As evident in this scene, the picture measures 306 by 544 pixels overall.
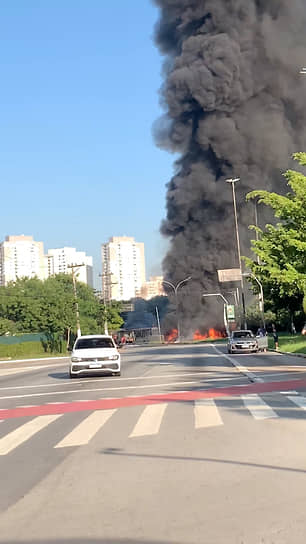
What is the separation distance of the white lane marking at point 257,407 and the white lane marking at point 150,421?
5.23 feet

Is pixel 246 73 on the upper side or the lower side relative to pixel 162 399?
upper

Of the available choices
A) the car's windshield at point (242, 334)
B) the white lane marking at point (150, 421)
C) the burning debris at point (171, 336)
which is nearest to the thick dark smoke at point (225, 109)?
the burning debris at point (171, 336)

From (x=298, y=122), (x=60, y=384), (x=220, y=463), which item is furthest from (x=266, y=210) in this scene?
(x=220, y=463)

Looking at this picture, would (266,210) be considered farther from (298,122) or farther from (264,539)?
(264,539)

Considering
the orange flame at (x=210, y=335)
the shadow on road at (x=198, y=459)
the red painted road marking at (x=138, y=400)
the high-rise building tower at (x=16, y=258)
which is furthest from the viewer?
the high-rise building tower at (x=16, y=258)

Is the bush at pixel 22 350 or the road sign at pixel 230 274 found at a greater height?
the road sign at pixel 230 274

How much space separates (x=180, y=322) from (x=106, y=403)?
216ft

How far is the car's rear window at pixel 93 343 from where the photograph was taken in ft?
81.9

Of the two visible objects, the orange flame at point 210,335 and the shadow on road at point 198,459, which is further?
the orange flame at point 210,335

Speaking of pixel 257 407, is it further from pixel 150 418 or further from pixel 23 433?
pixel 23 433

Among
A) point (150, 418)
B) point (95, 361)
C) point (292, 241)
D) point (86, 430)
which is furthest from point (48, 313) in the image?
point (86, 430)

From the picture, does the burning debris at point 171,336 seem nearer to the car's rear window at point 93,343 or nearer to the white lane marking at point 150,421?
the car's rear window at point 93,343

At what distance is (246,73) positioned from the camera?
67.7 m

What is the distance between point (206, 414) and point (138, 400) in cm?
324
